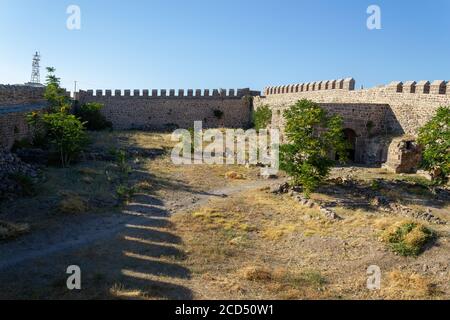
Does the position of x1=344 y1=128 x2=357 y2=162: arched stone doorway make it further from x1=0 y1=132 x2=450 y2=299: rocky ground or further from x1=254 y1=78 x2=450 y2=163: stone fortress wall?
x1=0 y1=132 x2=450 y2=299: rocky ground

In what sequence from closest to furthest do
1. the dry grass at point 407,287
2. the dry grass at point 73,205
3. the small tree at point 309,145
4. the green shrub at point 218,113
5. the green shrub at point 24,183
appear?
1. the dry grass at point 407,287
2. the dry grass at point 73,205
3. the green shrub at point 24,183
4. the small tree at point 309,145
5. the green shrub at point 218,113

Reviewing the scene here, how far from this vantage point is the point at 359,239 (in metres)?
11.4

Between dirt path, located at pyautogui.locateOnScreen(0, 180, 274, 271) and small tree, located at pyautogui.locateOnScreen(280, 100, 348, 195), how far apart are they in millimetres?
2756

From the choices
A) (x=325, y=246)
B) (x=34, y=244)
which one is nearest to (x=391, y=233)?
(x=325, y=246)

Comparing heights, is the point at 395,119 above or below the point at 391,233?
above

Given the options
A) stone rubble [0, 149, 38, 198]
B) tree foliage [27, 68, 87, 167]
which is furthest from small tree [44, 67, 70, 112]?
stone rubble [0, 149, 38, 198]

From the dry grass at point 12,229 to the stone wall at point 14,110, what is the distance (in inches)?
303

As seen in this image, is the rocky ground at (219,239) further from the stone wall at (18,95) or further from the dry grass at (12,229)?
the stone wall at (18,95)

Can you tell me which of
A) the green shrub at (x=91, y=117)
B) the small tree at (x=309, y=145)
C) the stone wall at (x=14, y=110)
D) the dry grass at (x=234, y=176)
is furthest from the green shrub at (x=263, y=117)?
the stone wall at (x=14, y=110)

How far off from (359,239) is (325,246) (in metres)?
0.99

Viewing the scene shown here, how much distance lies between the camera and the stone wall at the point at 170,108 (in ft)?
113
